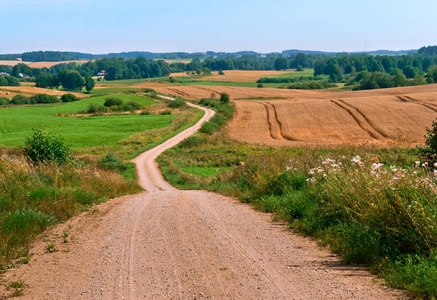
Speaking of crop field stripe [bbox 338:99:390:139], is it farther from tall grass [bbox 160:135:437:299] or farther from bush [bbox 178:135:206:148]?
tall grass [bbox 160:135:437:299]

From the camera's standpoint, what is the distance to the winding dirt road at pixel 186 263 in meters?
5.65

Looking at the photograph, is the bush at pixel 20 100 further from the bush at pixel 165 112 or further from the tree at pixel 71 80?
the tree at pixel 71 80

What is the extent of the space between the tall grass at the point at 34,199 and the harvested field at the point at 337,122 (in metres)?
38.3

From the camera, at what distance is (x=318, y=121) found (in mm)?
64500

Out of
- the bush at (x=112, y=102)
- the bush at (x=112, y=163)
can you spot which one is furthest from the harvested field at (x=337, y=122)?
the bush at (x=112, y=102)

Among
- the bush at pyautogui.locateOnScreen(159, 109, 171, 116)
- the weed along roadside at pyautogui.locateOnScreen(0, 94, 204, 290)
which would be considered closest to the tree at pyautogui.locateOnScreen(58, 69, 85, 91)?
the bush at pyautogui.locateOnScreen(159, 109, 171, 116)

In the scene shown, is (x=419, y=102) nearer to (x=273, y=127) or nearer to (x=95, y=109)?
(x=273, y=127)

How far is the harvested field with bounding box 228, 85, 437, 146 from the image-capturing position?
5303 cm

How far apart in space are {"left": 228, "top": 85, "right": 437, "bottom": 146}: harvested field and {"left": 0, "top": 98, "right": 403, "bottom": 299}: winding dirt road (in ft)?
134

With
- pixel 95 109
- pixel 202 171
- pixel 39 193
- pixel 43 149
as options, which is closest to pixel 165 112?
A: pixel 95 109

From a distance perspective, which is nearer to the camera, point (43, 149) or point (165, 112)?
point (43, 149)

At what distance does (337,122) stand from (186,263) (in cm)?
5966

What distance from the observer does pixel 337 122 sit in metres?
63.2

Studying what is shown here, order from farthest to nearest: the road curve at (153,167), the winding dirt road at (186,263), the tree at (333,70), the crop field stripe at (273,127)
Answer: the tree at (333,70) < the crop field stripe at (273,127) < the road curve at (153,167) < the winding dirt road at (186,263)
